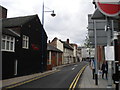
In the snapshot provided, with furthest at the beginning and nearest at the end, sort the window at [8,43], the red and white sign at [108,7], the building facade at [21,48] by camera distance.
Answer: the building facade at [21,48] → the window at [8,43] → the red and white sign at [108,7]

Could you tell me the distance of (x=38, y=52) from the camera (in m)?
24.0

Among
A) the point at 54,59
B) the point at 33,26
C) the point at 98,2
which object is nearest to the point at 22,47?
the point at 33,26

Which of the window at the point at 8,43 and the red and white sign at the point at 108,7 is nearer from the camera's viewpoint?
the red and white sign at the point at 108,7

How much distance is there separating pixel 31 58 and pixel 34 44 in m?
2.45

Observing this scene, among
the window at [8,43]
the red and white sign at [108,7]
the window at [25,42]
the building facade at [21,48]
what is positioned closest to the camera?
the red and white sign at [108,7]

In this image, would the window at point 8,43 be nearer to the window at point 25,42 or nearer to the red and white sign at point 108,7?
the window at point 25,42

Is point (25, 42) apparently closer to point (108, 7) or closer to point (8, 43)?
point (8, 43)

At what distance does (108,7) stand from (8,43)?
589 inches

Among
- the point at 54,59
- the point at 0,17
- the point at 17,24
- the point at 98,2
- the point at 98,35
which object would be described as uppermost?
the point at 0,17

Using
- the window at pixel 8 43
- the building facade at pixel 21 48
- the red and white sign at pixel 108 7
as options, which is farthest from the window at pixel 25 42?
the red and white sign at pixel 108 7

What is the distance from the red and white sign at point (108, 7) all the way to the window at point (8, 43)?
13.9 metres

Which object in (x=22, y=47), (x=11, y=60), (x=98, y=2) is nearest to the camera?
(x=98, y=2)

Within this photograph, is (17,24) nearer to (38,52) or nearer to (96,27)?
(38,52)

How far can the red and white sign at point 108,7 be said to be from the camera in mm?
3420
